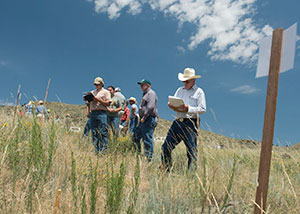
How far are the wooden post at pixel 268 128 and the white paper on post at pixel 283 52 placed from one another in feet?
0.14

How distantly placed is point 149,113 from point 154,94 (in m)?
0.48

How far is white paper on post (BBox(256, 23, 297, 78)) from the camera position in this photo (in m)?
1.89

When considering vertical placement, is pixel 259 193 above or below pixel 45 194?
above

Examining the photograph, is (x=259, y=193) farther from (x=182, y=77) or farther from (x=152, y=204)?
(x=182, y=77)

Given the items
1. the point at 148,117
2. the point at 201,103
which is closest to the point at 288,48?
the point at 201,103

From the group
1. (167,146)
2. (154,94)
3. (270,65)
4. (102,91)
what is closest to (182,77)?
(154,94)

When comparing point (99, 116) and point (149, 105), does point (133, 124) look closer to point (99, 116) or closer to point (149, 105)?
point (99, 116)

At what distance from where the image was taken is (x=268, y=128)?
194 centimetres

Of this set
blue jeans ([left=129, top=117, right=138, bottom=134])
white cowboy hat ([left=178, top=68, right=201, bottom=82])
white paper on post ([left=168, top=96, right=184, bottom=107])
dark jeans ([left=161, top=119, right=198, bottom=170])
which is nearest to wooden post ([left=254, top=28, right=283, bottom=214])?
white paper on post ([left=168, top=96, right=184, bottom=107])

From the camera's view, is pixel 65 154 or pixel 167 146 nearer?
pixel 65 154

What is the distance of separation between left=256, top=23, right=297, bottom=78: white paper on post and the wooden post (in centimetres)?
4

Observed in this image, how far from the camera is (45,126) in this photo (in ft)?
16.9

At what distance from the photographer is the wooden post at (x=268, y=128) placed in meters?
1.90

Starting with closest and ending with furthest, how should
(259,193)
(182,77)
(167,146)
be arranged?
(259,193), (167,146), (182,77)
